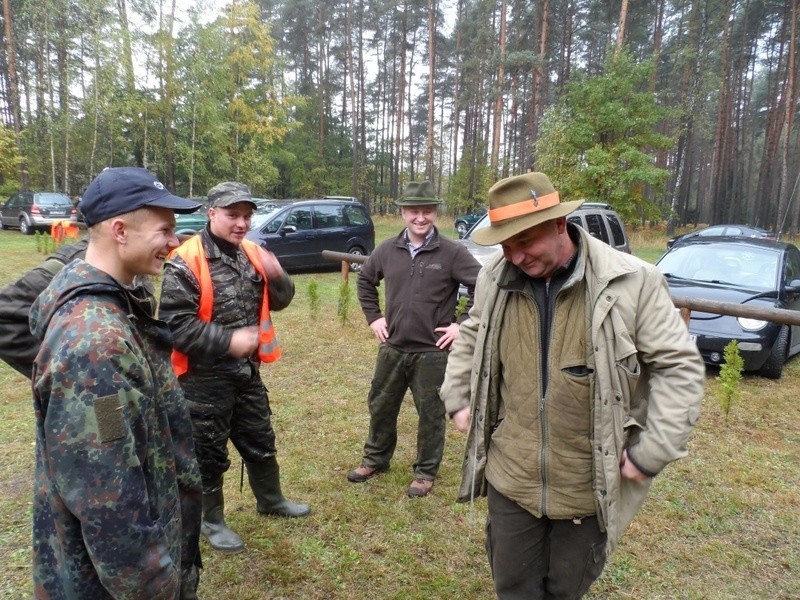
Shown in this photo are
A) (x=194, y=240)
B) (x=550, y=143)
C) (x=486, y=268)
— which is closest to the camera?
(x=486, y=268)

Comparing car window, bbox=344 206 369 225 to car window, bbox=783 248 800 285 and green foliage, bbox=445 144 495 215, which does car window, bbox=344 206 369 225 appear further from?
green foliage, bbox=445 144 495 215

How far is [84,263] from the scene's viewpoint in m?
1.37

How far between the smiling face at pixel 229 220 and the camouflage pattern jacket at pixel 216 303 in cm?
5

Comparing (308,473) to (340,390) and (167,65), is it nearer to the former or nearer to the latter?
(340,390)

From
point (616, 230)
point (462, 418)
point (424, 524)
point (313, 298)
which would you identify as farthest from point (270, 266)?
point (616, 230)

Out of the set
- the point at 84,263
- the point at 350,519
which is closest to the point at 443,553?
the point at 350,519

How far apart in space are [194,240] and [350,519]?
1.98 m

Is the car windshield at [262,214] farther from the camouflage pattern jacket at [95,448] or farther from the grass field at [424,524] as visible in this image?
the camouflage pattern jacket at [95,448]

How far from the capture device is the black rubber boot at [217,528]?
9.61 ft

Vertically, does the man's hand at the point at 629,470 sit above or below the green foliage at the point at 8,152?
below

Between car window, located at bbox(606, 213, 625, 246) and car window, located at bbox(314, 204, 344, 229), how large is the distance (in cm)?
649

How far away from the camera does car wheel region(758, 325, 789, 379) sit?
5836 millimetres

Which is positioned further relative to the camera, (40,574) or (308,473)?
(308,473)

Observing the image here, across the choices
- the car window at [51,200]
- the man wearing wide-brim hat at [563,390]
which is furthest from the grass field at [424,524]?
the car window at [51,200]
